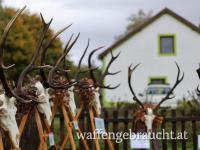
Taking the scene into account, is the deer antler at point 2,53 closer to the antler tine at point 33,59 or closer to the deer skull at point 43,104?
the antler tine at point 33,59

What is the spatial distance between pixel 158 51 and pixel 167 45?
0.62m

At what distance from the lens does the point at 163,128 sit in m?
10.7

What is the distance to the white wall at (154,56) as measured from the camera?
33.5 m

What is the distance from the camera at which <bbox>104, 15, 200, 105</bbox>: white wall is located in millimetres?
33500

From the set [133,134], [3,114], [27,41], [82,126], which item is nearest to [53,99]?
[133,134]

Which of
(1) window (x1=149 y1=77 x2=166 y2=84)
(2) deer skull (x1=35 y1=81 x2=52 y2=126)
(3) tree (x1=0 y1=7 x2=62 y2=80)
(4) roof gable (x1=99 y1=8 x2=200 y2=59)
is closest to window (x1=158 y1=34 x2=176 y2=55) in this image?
(4) roof gable (x1=99 y1=8 x2=200 y2=59)

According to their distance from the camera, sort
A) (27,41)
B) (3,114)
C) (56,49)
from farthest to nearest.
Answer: (56,49) → (27,41) → (3,114)

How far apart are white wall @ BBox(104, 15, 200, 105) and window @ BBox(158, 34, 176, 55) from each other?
246mm

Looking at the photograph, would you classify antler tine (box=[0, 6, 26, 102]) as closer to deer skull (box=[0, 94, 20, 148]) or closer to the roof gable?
deer skull (box=[0, 94, 20, 148])

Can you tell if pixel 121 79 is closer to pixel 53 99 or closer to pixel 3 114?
pixel 53 99

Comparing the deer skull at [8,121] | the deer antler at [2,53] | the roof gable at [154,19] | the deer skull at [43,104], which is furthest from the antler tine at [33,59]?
the roof gable at [154,19]

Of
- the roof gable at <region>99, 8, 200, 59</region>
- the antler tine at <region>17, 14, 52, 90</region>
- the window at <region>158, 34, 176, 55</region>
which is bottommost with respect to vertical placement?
the antler tine at <region>17, 14, 52, 90</region>

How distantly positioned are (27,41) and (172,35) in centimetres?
805

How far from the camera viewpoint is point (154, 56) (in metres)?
34.3
